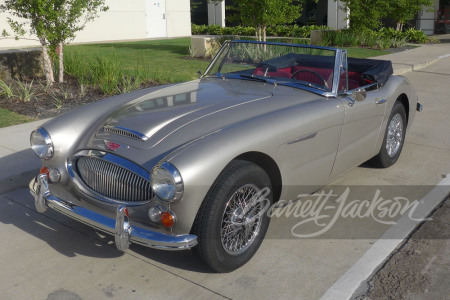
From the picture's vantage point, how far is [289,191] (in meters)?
3.70

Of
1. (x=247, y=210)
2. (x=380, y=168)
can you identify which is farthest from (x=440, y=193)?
(x=247, y=210)

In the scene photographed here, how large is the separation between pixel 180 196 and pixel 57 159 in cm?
120

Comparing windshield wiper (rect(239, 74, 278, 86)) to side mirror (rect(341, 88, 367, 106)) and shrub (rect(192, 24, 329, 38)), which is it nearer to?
side mirror (rect(341, 88, 367, 106))

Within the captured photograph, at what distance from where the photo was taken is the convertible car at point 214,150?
299cm

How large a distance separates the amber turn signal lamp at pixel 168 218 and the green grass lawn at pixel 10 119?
485cm

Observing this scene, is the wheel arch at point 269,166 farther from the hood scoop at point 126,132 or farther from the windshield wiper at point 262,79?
the windshield wiper at point 262,79

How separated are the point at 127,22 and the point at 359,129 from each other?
22790 mm

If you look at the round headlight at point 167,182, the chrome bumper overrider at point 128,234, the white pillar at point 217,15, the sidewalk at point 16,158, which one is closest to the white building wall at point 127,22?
the white pillar at point 217,15

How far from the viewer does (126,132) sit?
3.44m

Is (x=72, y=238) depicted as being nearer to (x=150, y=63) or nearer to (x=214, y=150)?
(x=214, y=150)

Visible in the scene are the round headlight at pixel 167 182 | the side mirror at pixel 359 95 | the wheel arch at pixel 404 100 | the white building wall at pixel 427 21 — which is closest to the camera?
the round headlight at pixel 167 182

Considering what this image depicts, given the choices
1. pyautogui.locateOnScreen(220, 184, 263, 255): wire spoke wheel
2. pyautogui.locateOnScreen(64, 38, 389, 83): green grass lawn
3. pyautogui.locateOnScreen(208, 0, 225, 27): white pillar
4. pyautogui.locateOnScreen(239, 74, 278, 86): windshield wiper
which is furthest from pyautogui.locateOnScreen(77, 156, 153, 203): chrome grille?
pyautogui.locateOnScreen(208, 0, 225, 27): white pillar

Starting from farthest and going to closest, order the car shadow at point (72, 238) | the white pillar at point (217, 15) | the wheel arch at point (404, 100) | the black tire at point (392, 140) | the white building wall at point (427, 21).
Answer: the white pillar at point (217, 15) < the white building wall at point (427, 21) < the wheel arch at point (404, 100) < the black tire at point (392, 140) < the car shadow at point (72, 238)

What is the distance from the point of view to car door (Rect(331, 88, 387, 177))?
Result: 4.18 metres
